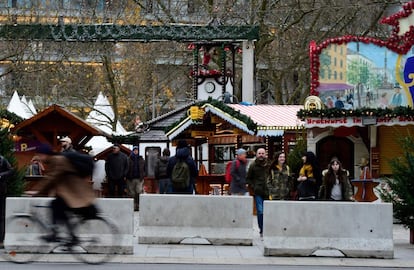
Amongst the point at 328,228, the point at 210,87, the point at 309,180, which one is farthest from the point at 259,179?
the point at 210,87

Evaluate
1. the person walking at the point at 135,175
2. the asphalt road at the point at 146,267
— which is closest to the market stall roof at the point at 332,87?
the person walking at the point at 135,175

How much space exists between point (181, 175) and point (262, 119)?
8197 millimetres

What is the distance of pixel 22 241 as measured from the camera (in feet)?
51.3

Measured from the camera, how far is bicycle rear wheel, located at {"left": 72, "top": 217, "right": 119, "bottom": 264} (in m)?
13.8

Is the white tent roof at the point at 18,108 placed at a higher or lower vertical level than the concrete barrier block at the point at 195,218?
higher

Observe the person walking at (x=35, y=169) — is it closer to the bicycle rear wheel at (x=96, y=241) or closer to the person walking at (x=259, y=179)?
the person walking at (x=259, y=179)

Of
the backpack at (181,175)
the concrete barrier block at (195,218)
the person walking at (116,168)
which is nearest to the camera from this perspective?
the concrete barrier block at (195,218)

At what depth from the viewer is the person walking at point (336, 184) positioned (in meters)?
18.0

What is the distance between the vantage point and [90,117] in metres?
50.1

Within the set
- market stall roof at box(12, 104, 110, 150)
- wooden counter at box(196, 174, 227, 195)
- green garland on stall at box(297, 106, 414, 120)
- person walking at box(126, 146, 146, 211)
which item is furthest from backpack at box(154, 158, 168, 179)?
market stall roof at box(12, 104, 110, 150)

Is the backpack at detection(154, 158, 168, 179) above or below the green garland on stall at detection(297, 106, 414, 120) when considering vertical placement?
below

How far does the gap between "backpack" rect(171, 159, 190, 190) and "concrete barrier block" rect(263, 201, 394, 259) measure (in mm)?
4077

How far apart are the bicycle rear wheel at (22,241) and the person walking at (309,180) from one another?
547 centimetres

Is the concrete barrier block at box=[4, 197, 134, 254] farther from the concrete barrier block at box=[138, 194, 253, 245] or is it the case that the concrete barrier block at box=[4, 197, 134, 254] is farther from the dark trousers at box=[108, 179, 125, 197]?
the dark trousers at box=[108, 179, 125, 197]
